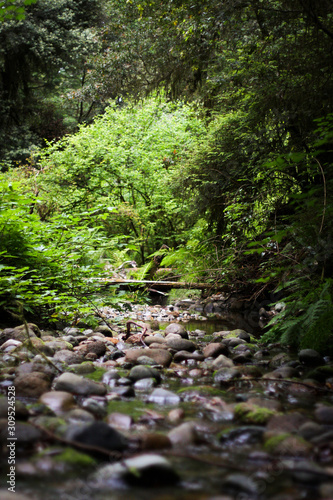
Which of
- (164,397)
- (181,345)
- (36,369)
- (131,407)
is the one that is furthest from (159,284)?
(131,407)

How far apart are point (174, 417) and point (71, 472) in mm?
622

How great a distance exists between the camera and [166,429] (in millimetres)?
1506

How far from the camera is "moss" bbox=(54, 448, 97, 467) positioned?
1162 mm

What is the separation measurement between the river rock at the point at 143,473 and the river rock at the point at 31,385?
2.86 ft

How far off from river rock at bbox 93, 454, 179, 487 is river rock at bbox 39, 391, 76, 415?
591 millimetres

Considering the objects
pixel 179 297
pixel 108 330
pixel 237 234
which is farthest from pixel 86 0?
pixel 108 330

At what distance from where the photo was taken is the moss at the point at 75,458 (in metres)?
1.16

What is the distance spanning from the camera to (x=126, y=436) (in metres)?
1.39

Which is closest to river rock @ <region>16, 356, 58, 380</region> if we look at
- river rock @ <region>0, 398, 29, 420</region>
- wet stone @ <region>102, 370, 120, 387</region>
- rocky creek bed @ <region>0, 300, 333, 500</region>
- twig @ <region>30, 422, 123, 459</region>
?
rocky creek bed @ <region>0, 300, 333, 500</region>

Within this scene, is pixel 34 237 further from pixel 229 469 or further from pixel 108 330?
pixel 229 469

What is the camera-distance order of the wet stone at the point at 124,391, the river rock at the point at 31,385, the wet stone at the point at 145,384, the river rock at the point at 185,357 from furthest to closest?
the river rock at the point at 185,357 < the wet stone at the point at 145,384 < the wet stone at the point at 124,391 < the river rock at the point at 31,385

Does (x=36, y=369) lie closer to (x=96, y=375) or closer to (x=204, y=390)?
(x=96, y=375)

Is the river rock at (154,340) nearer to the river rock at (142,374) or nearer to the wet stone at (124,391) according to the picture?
the river rock at (142,374)

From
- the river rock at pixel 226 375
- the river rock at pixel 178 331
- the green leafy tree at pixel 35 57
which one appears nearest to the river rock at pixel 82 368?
the river rock at pixel 226 375
